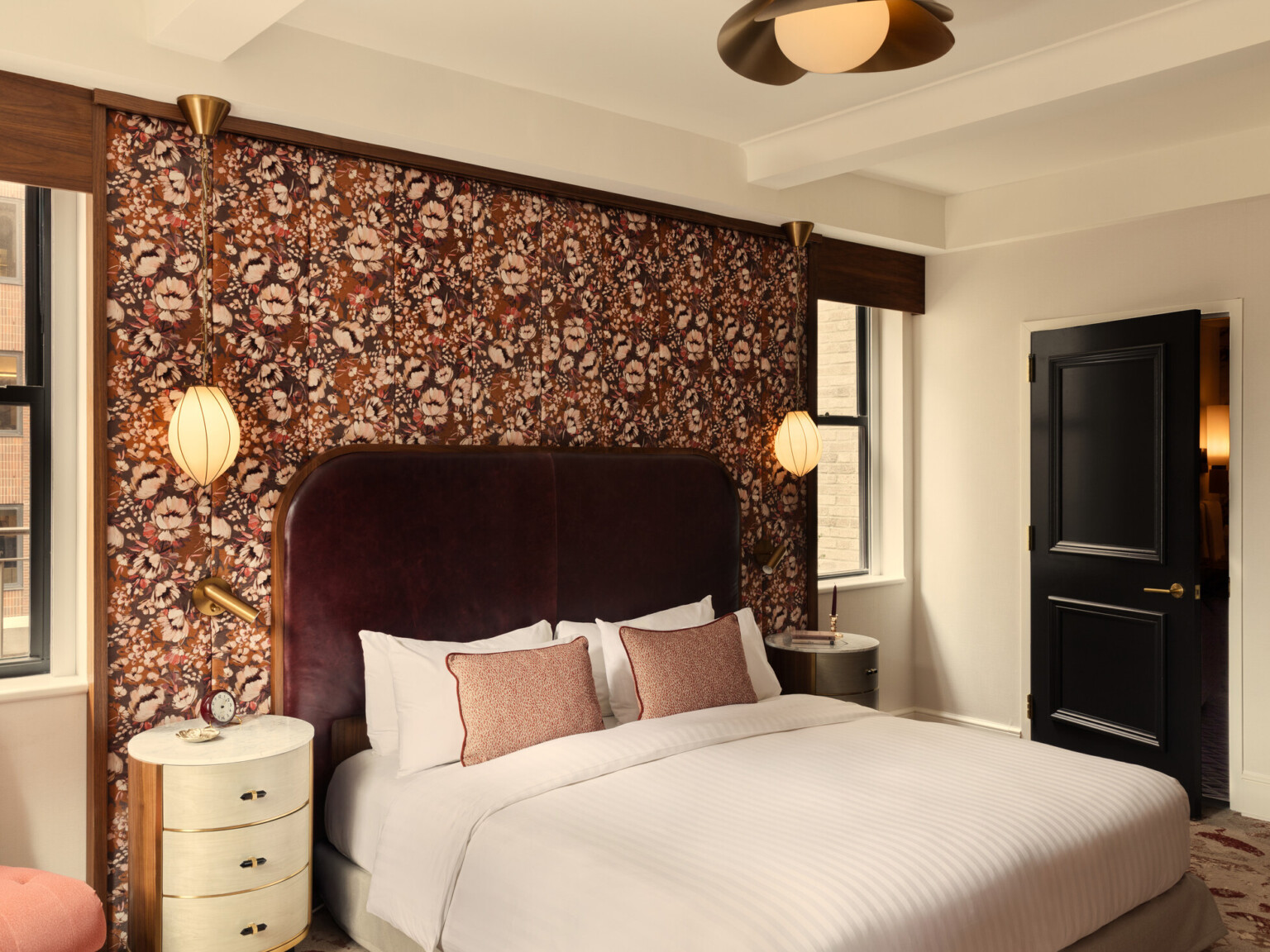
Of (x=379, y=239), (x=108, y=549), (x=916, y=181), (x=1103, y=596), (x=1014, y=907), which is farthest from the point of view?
(x=916, y=181)

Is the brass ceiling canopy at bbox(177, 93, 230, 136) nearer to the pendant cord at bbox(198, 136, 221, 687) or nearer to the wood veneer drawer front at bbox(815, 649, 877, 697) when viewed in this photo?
the pendant cord at bbox(198, 136, 221, 687)

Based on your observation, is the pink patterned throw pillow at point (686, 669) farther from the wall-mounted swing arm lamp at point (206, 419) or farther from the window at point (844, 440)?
the window at point (844, 440)

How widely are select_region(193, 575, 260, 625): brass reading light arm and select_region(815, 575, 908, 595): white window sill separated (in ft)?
9.26

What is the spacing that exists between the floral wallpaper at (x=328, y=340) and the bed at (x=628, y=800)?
0.15m

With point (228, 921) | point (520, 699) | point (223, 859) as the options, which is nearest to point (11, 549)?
point (223, 859)

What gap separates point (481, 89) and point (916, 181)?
233cm

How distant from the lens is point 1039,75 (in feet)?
10.6

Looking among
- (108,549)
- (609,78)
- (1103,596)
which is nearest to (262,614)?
(108,549)

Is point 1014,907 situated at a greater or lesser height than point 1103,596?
lesser

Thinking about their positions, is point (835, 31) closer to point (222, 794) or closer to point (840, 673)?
point (222, 794)

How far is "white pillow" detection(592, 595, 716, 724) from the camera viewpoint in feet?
11.3

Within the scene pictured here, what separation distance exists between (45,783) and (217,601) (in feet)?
2.18

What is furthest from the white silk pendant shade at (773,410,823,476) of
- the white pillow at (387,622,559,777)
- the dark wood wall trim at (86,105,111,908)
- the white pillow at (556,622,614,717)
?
the dark wood wall trim at (86,105,111,908)

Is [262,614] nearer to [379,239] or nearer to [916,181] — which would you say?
[379,239]
